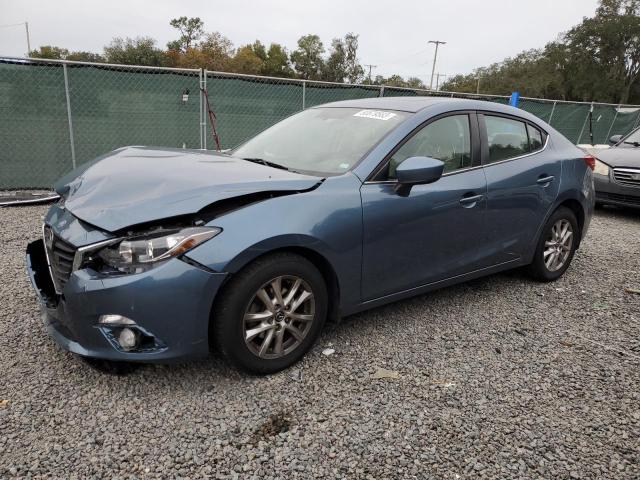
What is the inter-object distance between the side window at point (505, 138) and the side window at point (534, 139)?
0.18 feet

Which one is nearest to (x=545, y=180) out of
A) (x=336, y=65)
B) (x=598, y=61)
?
(x=598, y=61)

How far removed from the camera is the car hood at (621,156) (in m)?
7.52

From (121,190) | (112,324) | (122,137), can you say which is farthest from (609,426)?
(122,137)

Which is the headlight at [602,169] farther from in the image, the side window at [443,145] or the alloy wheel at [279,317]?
the alloy wheel at [279,317]

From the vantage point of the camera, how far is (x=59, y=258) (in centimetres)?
253

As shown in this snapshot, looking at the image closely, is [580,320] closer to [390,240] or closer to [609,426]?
[609,426]

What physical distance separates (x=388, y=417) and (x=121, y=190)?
1.87m

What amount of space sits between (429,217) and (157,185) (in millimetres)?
1745

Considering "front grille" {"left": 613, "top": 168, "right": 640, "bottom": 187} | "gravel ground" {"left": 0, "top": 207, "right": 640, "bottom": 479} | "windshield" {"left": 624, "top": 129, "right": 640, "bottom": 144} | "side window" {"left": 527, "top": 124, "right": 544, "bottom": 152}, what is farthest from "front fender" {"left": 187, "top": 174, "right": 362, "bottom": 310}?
"windshield" {"left": 624, "top": 129, "right": 640, "bottom": 144}

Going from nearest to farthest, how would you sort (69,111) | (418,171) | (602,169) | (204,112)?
(418,171)
(69,111)
(602,169)
(204,112)

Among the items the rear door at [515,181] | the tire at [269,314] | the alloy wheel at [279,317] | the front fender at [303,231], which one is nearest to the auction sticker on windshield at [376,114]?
the front fender at [303,231]

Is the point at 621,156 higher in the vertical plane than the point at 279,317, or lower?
higher

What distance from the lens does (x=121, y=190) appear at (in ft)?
8.38

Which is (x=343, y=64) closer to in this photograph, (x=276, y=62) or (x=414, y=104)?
(x=276, y=62)
